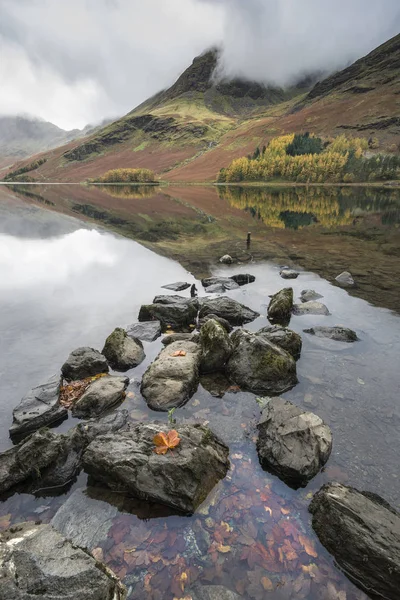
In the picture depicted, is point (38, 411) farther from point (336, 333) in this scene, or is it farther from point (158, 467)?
point (336, 333)

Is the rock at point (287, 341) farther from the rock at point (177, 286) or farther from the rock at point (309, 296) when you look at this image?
the rock at point (177, 286)

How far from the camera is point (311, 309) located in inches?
709

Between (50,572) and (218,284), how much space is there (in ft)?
61.2

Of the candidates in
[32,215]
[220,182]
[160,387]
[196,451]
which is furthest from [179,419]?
[220,182]

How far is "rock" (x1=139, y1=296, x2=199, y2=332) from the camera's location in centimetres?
1675

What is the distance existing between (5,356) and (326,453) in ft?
41.9

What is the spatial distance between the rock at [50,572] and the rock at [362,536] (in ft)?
13.1

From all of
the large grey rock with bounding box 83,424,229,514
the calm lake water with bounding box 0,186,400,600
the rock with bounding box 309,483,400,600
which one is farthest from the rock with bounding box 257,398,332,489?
the large grey rock with bounding box 83,424,229,514

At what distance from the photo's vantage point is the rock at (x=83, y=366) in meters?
12.0

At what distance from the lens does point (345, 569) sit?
6051 millimetres

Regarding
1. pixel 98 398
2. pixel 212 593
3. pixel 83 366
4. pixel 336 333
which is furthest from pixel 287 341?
pixel 212 593

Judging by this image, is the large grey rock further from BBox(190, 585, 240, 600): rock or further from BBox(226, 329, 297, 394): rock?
BBox(226, 329, 297, 394): rock

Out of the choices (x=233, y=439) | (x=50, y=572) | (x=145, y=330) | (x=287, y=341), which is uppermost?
(x=50, y=572)

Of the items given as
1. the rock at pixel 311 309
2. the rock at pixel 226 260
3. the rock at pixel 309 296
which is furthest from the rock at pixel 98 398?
the rock at pixel 226 260
